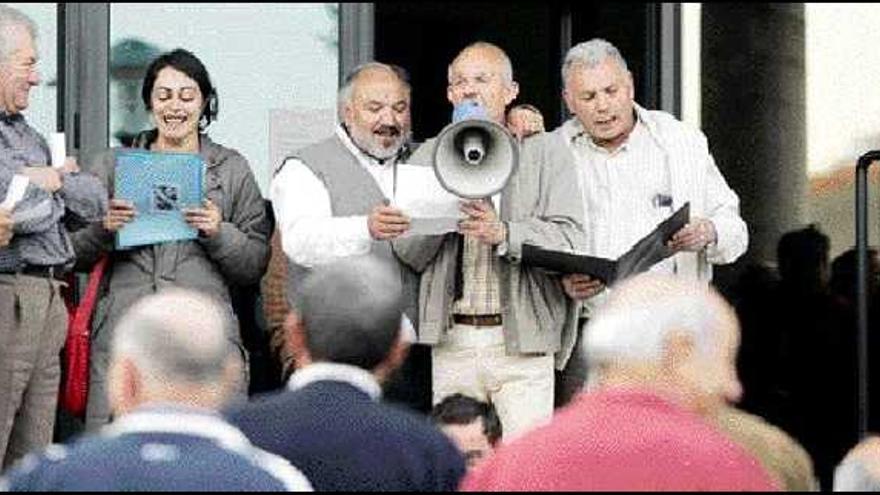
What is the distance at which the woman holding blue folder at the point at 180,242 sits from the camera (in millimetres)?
8289

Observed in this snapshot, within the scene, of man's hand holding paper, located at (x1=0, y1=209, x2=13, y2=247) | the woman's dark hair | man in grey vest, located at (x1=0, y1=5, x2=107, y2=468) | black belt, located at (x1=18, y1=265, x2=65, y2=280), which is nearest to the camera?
man's hand holding paper, located at (x1=0, y1=209, x2=13, y2=247)

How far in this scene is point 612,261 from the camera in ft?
26.1

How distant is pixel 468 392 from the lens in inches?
317

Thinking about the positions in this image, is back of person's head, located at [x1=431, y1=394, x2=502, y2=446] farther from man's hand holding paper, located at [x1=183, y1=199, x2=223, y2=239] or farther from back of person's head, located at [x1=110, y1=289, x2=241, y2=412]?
back of person's head, located at [x1=110, y1=289, x2=241, y2=412]

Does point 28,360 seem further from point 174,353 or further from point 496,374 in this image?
point 174,353

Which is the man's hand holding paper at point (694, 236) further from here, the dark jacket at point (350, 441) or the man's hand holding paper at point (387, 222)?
the dark jacket at point (350, 441)

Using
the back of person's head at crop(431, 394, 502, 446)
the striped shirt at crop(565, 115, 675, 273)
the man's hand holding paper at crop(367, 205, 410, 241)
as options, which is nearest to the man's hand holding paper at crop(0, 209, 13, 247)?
the man's hand holding paper at crop(367, 205, 410, 241)

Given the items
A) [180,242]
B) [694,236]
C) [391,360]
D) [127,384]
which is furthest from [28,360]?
[127,384]

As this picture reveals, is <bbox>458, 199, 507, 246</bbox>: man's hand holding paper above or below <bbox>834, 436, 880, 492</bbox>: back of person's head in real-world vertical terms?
above

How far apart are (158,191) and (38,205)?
0.51 m

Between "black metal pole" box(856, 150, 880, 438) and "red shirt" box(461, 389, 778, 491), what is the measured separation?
3598mm

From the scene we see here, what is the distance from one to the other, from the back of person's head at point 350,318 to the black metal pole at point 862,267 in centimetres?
322

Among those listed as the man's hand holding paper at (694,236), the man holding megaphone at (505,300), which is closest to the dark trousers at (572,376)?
the man holding megaphone at (505,300)

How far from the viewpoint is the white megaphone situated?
25.6ft
